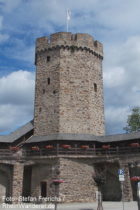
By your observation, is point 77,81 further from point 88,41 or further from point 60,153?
point 60,153

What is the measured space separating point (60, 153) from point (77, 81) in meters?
7.60

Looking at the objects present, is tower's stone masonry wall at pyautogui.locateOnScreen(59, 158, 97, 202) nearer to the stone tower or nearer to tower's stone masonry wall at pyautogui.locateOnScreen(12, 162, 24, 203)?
the stone tower

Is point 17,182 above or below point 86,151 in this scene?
below

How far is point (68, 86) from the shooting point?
2597cm

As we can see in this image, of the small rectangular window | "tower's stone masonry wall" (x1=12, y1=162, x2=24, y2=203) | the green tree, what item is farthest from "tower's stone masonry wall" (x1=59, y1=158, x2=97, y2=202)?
the green tree

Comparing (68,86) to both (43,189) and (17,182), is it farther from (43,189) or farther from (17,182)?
(17,182)

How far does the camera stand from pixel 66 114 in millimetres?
25125

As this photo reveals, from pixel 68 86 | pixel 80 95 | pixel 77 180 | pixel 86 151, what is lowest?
pixel 77 180

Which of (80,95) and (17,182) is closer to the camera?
(17,182)

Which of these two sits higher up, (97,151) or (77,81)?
(77,81)

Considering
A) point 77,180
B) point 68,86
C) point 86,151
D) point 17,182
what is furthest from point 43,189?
point 68,86

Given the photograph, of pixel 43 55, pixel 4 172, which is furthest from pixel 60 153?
pixel 43 55

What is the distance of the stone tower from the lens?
25.2 meters

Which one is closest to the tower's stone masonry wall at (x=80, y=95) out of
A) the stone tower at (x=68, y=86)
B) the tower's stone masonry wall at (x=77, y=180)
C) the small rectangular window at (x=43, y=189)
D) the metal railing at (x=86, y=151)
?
the stone tower at (x=68, y=86)
